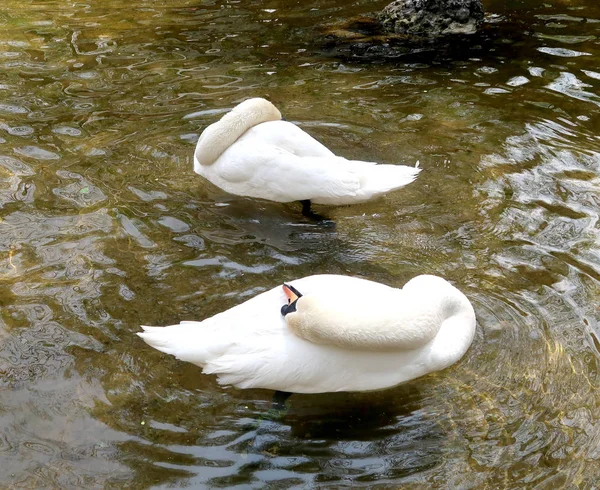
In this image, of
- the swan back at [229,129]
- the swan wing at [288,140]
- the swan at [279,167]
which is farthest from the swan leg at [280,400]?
the swan back at [229,129]

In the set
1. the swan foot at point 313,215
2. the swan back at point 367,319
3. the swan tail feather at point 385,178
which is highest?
the swan back at point 367,319

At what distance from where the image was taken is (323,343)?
3334mm

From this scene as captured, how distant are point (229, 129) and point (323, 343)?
2.36 meters

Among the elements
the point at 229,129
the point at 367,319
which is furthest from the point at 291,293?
the point at 229,129

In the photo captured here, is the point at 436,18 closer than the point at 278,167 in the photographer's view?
No

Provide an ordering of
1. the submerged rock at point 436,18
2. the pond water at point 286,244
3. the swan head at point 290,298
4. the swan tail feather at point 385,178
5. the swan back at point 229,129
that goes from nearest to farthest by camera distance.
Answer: the pond water at point 286,244
the swan head at point 290,298
the swan tail feather at point 385,178
the swan back at point 229,129
the submerged rock at point 436,18

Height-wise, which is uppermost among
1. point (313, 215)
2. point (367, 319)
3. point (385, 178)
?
point (367, 319)

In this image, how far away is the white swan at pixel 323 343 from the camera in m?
3.28

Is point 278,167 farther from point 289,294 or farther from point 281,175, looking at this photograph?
point 289,294

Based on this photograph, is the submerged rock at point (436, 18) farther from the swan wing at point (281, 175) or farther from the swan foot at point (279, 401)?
the swan foot at point (279, 401)

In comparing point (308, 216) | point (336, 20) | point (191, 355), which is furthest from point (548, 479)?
point (336, 20)

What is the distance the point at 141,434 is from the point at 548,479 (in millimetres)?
1755

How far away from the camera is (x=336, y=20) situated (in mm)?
8734

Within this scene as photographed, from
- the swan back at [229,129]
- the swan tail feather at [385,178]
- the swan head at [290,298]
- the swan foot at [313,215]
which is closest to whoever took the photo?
the swan head at [290,298]
